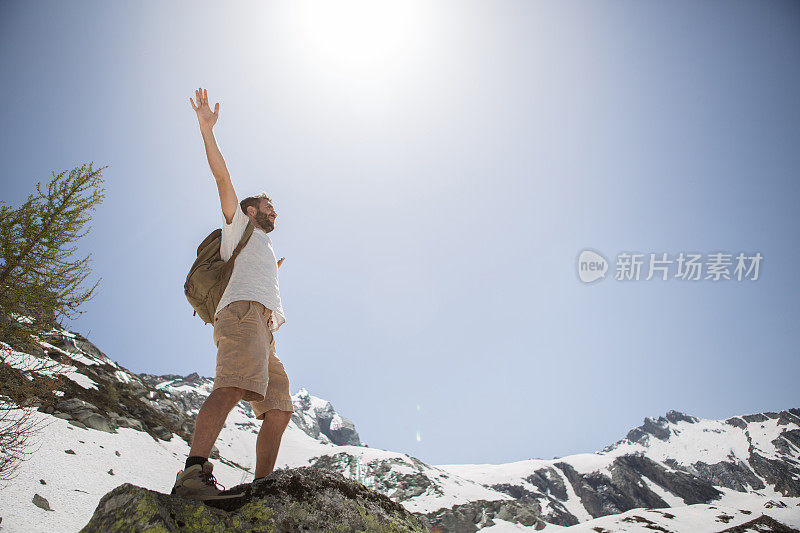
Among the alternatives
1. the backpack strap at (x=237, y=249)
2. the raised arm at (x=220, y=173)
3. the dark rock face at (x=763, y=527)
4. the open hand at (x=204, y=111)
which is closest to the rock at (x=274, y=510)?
the backpack strap at (x=237, y=249)

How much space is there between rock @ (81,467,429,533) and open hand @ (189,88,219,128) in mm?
3669

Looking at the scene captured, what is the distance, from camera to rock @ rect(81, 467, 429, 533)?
7.92ft

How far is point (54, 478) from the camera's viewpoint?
1054 cm

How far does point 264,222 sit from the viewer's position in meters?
4.81

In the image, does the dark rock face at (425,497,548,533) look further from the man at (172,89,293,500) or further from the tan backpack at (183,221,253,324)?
the tan backpack at (183,221,253,324)

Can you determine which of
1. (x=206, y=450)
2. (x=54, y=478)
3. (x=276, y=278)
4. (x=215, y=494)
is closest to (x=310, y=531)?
(x=215, y=494)

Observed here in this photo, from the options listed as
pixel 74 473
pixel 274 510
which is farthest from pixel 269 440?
pixel 74 473

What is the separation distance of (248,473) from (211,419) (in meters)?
31.9

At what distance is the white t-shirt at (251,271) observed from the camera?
13.3 feet

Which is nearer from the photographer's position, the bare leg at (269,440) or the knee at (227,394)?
the knee at (227,394)

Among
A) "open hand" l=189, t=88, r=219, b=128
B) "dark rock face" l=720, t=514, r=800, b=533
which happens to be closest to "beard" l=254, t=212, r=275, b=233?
"open hand" l=189, t=88, r=219, b=128

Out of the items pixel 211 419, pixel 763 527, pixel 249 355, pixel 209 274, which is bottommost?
pixel 763 527

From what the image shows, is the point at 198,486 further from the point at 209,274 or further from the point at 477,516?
the point at 477,516

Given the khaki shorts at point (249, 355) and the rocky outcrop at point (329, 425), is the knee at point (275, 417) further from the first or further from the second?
the rocky outcrop at point (329, 425)
